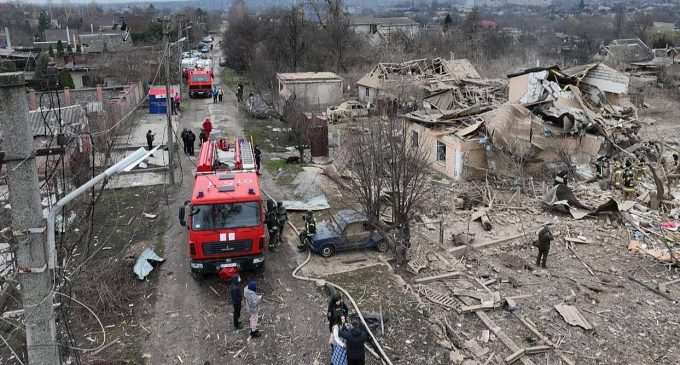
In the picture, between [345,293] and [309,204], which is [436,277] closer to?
[345,293]

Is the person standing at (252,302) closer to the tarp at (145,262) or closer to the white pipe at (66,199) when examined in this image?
the tarp at (145,262)

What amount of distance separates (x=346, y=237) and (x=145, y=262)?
571 cm

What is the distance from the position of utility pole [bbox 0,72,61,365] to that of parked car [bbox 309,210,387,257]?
34.3 ft

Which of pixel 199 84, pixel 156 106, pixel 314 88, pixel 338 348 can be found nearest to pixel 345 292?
pixel 338 348

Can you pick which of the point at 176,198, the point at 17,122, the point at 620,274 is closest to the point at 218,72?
the point at 176,198

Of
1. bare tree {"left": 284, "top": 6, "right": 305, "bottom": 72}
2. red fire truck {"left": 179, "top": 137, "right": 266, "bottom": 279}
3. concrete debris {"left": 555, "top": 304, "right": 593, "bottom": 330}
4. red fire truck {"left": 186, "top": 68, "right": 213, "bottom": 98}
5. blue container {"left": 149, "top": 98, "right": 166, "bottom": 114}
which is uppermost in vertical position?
bare tree {"left": 284, "top": 6, "right": 305, "bottom": 72}

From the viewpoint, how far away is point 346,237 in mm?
16000

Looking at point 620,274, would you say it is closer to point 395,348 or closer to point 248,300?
point 395,348

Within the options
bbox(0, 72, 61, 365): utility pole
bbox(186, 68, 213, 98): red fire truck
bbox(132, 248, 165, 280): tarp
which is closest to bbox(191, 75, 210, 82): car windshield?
bbox(186, 68, 213, 98): red fire truck

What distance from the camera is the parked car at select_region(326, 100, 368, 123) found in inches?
1565

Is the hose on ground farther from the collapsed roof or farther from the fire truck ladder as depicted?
the collapsed roof

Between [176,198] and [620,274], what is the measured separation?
52.1 feet

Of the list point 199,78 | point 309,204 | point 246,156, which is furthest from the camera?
point 199,78

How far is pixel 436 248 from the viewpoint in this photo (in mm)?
16609
